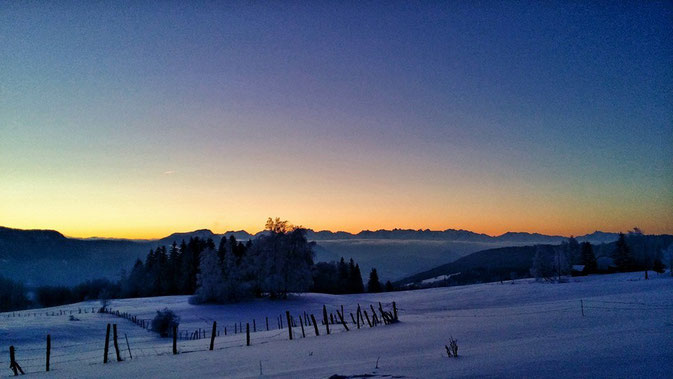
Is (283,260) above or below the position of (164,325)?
above

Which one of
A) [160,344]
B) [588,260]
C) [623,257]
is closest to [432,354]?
[160,344]

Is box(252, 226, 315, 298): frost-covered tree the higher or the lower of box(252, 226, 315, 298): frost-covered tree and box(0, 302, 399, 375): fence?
the higher

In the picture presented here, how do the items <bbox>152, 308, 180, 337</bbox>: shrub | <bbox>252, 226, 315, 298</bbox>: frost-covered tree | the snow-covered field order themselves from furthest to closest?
<bbox>252, 226, 315, 298</bbox>: frost-covered tree, <bbox>152, 308, 180, 337</bbox>: shrub, the snow-covered field

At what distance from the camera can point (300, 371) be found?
11375 mm

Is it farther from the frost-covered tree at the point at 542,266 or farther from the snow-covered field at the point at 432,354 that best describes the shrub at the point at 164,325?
the frost-covered tree at the point at 542,266

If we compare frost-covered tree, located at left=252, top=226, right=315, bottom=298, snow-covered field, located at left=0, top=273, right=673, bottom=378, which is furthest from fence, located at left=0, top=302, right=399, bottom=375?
frost-covered tree, located at left=252, top=226, right=315, bottom=298

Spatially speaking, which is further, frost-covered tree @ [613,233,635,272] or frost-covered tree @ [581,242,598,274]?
frost-covered tree @ [581,242,598,274]

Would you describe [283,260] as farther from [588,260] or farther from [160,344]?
[588,260]

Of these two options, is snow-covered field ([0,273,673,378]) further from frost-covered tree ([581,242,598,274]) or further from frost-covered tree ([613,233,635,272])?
frost-covered tree ([613,233,635,272])

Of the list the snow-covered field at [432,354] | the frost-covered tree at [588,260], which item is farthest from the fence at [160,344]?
the frost-covered tree at [588,260]

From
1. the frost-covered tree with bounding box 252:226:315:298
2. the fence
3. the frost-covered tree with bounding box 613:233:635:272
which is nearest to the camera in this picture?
the fence

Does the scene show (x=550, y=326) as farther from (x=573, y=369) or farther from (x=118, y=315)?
(x=118, y=315)

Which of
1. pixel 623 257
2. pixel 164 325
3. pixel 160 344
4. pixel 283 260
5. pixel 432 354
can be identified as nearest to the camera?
pixel 432 354

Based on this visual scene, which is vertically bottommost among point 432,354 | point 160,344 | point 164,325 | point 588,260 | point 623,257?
point 160,344
